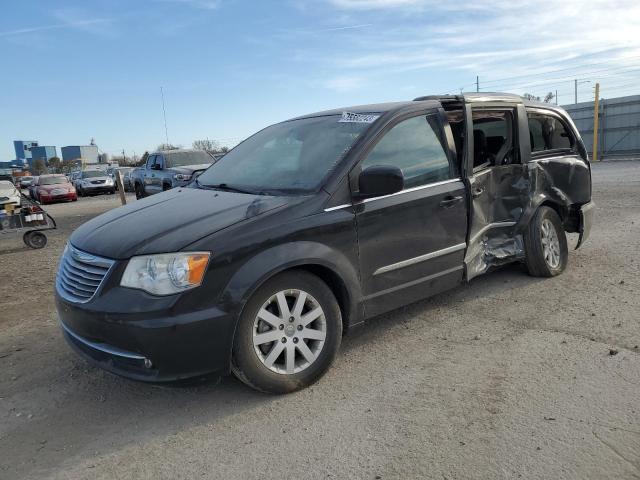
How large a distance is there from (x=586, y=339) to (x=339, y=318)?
187cm

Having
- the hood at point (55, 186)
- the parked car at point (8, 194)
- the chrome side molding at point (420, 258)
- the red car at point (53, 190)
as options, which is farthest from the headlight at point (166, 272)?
the hood at point (55, 186)

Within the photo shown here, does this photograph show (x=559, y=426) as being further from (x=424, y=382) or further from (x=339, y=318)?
(x=339, y=318)

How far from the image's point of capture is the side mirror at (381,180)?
11.2ft

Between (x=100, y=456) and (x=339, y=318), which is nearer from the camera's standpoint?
(x=100, y=456)

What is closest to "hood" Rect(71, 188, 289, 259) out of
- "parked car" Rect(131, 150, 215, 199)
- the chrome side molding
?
the chrome side molding

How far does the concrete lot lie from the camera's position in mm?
2535

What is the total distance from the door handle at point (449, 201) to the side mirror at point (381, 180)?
2.57 ft

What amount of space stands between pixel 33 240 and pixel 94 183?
1935cm

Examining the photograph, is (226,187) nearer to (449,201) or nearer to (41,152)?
(449,201)

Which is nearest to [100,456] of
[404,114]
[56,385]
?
[56,385]

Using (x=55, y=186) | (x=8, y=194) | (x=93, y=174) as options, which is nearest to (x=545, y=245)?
(x=8, y=194)

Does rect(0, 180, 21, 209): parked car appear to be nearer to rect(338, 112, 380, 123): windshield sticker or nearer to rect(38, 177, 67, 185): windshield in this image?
rect(338, 112, 380, 123): windshield sticker

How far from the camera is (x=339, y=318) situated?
340 centimetres

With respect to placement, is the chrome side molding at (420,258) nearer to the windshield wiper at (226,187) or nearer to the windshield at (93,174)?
the windshield wiper at (226,187)
